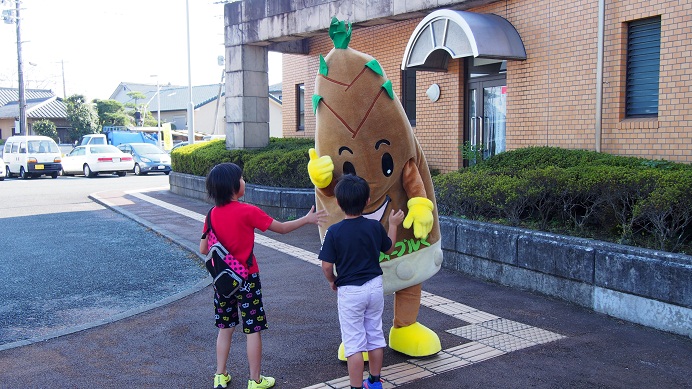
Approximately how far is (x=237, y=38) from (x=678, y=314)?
1264 cm

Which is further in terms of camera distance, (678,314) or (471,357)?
(678,314)

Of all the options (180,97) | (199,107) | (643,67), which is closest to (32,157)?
(643,67)

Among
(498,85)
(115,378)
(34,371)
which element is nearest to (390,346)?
(115,378)

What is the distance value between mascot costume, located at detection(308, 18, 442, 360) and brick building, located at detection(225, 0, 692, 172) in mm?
5603

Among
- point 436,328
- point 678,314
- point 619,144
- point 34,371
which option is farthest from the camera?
point 619,144

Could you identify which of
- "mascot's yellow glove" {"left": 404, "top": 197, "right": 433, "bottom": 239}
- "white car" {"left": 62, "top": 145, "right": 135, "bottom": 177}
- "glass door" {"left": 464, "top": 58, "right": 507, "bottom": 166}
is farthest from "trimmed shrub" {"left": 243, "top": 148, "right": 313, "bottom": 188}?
"white car" {"left": 62, "top": 145, "right": 135, "bottom": 177}

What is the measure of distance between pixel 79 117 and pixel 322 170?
138 feet

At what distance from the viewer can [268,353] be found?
17.3 feet

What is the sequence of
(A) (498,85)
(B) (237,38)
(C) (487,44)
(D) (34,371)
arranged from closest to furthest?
(D) (34,371) → (C) (487,44) → (A) (498,85) → (B) (237,38)

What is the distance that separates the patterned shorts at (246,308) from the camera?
436 centimetres

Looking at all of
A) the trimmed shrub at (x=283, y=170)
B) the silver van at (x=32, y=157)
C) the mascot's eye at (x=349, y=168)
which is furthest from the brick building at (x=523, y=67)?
the silver van at (x=32, y=157)

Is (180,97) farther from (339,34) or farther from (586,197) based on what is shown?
(339,34)

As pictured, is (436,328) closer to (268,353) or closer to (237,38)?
(268,353)

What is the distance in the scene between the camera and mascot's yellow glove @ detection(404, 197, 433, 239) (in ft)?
15.0
